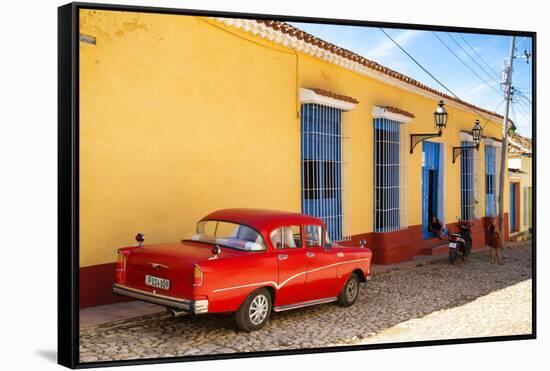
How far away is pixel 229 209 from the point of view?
7012 mm

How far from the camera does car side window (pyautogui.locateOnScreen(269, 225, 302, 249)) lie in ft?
22.4

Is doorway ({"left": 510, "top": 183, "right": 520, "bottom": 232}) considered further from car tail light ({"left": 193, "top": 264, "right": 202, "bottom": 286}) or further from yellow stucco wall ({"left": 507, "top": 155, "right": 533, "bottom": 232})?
car tail light ({"left": 193, "top": 264, "right": 202, "bottom": 286})

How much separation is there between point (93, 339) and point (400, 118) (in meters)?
6.10

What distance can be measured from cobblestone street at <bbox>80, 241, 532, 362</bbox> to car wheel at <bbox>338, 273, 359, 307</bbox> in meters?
0.09

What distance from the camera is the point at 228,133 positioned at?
7.46 metres

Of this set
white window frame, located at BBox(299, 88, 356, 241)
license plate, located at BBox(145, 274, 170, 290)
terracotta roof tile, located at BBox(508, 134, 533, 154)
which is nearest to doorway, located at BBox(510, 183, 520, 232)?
terracotta roof tile, located at BBox(508, 134, 533, 154)

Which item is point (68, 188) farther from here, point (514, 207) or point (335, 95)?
point (514, 207)

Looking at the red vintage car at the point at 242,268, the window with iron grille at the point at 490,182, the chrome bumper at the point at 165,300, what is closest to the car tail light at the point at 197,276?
the red vintage car at the point at 242,268

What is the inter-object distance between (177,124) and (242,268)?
1.79 metres

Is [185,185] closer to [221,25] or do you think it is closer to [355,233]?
[221,25]

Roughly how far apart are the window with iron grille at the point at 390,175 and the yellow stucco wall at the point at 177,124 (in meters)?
1.58

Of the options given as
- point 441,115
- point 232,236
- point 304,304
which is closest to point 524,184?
point 441,115

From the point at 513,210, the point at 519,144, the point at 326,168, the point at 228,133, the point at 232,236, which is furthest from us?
the point at 513,210

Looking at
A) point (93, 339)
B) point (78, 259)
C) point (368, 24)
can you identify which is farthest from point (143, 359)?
point (368, 24)
